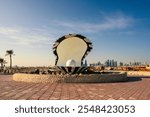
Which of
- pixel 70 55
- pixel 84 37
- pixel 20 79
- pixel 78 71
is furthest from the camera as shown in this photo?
pixel 70 55

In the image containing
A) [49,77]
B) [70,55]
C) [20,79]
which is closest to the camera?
[49,77]

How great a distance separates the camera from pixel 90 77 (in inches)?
712

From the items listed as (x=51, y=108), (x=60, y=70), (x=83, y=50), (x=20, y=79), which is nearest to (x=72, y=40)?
(x=83, y=50)

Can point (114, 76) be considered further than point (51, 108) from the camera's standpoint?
Yes

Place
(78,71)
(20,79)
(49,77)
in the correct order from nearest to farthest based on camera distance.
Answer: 1. (49,77)
2. (20,79)
3. (78,71)

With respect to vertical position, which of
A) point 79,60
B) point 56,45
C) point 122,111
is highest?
point 56,45

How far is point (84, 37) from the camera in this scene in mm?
26984

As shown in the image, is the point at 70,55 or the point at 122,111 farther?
the point at 70,55

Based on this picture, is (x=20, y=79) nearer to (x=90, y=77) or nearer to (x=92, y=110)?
(x=90, y=77)

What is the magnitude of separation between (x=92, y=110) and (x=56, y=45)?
20.7 metres

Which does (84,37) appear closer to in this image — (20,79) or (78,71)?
(78,71)

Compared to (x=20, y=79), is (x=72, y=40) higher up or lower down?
higher up

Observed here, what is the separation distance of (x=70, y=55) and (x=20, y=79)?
1021cm

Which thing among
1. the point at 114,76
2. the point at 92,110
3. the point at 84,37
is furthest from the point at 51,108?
the point at 84,37
